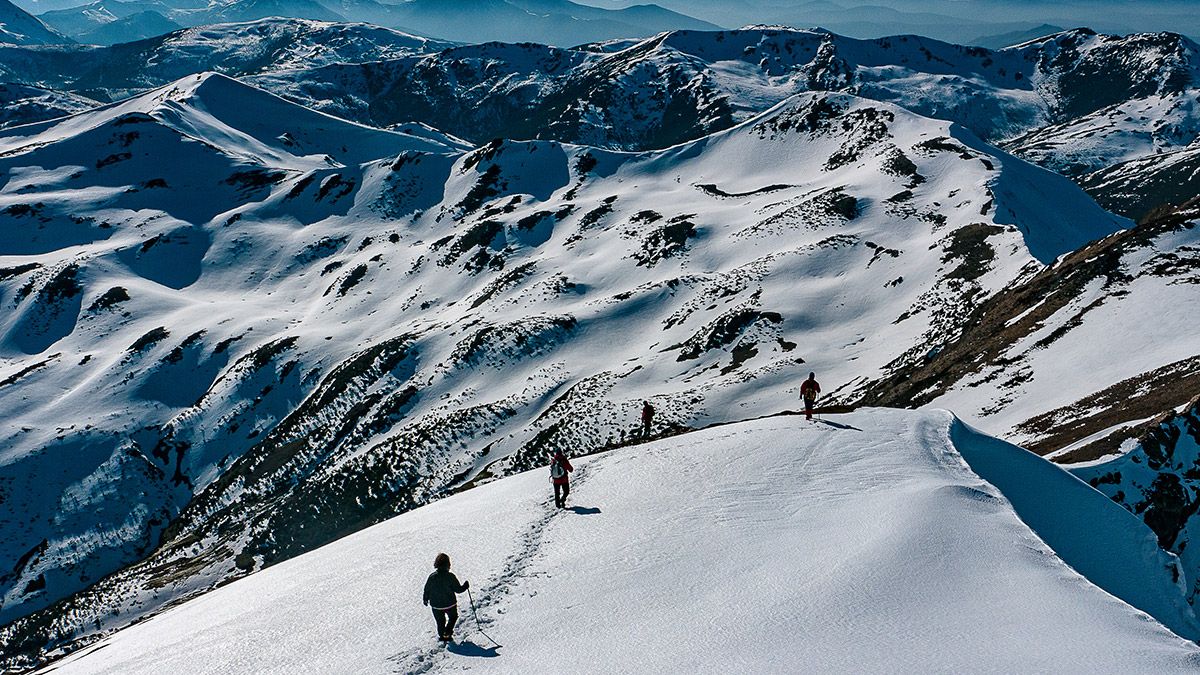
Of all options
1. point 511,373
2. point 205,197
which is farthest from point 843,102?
point 205,197

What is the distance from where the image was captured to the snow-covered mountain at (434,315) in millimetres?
65500

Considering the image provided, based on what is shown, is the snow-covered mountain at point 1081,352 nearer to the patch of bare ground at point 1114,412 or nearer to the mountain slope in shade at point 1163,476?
the patch of bare ground at point 1114,412

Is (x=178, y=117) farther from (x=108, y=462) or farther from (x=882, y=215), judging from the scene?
(x=882, y=215)

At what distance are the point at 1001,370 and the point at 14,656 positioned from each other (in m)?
82.2

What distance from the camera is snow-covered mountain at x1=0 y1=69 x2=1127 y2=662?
65500 millimetres

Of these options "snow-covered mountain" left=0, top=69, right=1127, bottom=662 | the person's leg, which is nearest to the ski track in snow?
the person's leg

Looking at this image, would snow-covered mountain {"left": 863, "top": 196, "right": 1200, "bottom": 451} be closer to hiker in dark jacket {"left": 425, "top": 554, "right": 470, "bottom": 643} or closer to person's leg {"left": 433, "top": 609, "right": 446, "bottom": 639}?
hiker in dark jacket {"left": 425, "top": 554, "right": 470, "bottom": 643}

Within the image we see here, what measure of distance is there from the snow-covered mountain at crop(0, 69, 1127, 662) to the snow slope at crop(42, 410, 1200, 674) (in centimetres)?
3596

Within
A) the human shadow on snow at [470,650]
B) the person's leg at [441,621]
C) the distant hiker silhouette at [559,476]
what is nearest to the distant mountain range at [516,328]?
the distant hiker silhouette at [559,476]

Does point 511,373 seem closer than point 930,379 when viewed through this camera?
No

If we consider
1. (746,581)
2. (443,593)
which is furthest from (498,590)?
(746,581)

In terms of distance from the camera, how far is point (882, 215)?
295 ft

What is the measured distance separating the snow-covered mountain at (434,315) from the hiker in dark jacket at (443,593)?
44.1 m

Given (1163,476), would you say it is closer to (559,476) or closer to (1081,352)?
(559,476)
